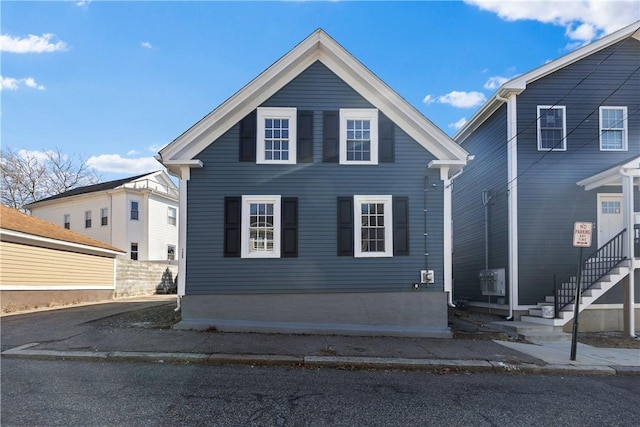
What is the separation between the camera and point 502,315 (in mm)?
13648

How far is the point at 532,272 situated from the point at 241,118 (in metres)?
9.48

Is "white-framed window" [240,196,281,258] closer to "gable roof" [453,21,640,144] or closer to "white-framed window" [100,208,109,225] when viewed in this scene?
"gable roof" [453,21,640,144]

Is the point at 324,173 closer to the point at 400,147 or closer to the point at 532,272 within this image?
the point at 400,147

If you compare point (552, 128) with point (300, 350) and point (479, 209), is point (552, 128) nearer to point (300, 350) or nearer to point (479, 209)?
point (479, 209)

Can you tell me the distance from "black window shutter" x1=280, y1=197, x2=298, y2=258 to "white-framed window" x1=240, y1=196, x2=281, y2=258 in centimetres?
13

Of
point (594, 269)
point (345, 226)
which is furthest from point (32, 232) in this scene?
point (594, 269)

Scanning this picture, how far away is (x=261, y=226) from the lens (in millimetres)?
11492

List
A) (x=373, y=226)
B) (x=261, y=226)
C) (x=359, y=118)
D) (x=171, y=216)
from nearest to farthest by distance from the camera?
(x=261, y=226) < (x=373, y=226) < (x=359, y=118) < (x=171, y=216)

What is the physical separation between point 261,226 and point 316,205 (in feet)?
5.01

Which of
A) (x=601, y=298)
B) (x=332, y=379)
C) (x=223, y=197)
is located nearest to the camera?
(x=332, y=379)

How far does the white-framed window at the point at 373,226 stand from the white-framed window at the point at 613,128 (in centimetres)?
739

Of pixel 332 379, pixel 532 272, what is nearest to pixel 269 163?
pixel 332 379

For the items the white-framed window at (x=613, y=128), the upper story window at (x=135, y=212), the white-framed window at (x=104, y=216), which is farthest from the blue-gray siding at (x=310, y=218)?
the white-framed window at (x=104, y=216)

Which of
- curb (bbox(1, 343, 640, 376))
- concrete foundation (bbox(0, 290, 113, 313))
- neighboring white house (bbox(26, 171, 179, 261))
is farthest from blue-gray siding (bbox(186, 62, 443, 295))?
neighboring white house (bbox(26, 171, 179, 261))
